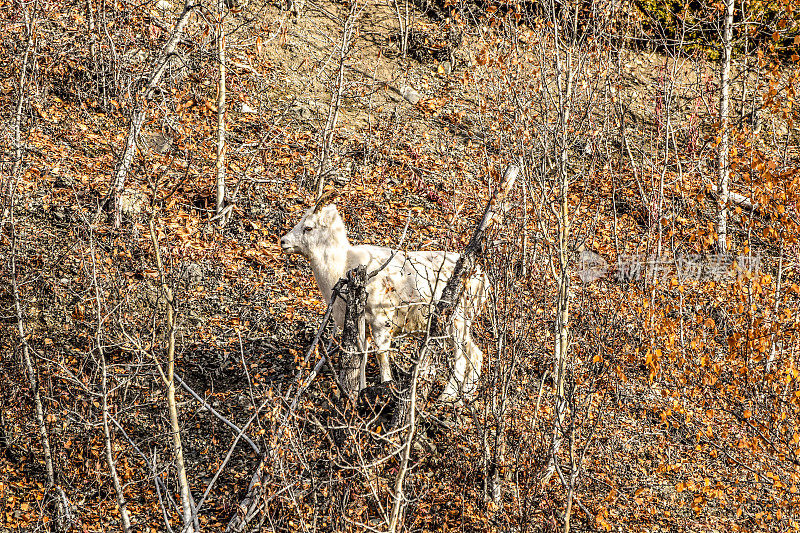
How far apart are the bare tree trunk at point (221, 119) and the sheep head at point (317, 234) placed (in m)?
4.12

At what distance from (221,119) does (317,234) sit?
4.45 m

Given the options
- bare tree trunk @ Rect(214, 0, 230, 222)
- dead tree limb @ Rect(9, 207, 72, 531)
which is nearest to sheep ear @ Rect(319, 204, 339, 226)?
dead tree limb @ Rect(9, 207, 72, 531)

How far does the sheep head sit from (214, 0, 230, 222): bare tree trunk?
4118 mm

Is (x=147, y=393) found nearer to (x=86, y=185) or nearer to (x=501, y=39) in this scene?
(x=86, y=185)

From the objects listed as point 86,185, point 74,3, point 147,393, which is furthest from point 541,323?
point 74,3

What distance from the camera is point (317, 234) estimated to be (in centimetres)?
878

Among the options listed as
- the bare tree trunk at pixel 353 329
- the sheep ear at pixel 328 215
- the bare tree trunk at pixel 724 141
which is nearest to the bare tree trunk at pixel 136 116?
the sheep ear at pixel 328 215

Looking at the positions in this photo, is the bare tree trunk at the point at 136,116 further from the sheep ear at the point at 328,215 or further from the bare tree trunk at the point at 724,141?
the bare tree trunk at the point at 724,141

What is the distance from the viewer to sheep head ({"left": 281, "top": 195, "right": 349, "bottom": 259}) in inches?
345

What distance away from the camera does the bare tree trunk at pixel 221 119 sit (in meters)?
11.9

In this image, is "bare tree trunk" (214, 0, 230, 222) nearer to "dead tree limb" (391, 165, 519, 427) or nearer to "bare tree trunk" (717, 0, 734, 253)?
"dead tree limb" (391, 165, 519, 427)

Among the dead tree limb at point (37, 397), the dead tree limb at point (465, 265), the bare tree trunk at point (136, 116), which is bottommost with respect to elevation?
the dead tree limb at point (37, 397)

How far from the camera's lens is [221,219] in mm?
12672

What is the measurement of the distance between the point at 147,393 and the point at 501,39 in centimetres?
1049
